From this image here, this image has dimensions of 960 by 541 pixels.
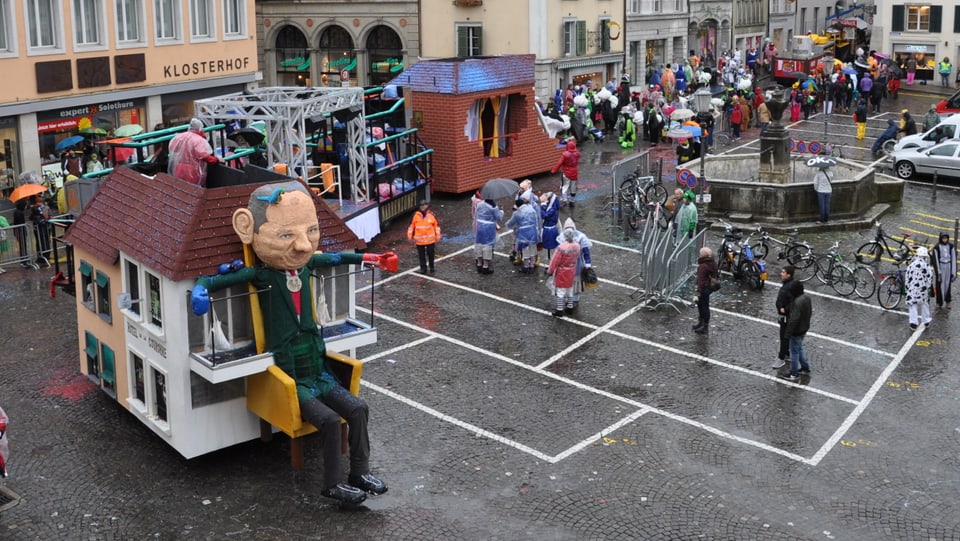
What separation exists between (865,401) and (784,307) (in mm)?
1767

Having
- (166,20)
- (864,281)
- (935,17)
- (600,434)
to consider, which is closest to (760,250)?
(864,281)

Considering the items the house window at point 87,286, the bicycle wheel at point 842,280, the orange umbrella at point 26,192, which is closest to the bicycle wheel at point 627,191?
the bicycle wheel at point 842,280

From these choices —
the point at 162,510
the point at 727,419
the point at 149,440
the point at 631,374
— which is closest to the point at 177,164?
the point at 149,440

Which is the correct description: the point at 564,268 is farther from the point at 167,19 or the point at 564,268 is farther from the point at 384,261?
the point at 167,19

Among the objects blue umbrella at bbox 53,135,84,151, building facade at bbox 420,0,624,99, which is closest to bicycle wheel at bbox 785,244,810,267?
blue umbrella at bbox 53,135,84,151

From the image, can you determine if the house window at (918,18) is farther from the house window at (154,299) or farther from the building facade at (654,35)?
the house window at (154,299)

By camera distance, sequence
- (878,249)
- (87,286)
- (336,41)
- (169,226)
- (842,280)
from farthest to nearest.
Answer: (336,41), (878,249), (842,280), (87,286), (169,226)

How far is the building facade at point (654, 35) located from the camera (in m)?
51.7

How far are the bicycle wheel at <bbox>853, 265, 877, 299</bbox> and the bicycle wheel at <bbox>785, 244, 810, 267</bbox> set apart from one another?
1.10 metres

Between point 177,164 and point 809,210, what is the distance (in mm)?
14969

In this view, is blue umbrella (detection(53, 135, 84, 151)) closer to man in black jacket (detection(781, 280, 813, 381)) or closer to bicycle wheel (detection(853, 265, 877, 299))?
bicycle wheel (detection(853, 265, 877, 299))

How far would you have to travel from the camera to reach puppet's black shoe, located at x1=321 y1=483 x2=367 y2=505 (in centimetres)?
1248

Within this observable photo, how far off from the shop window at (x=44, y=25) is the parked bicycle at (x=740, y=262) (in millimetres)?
17160

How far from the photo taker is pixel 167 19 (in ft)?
110
